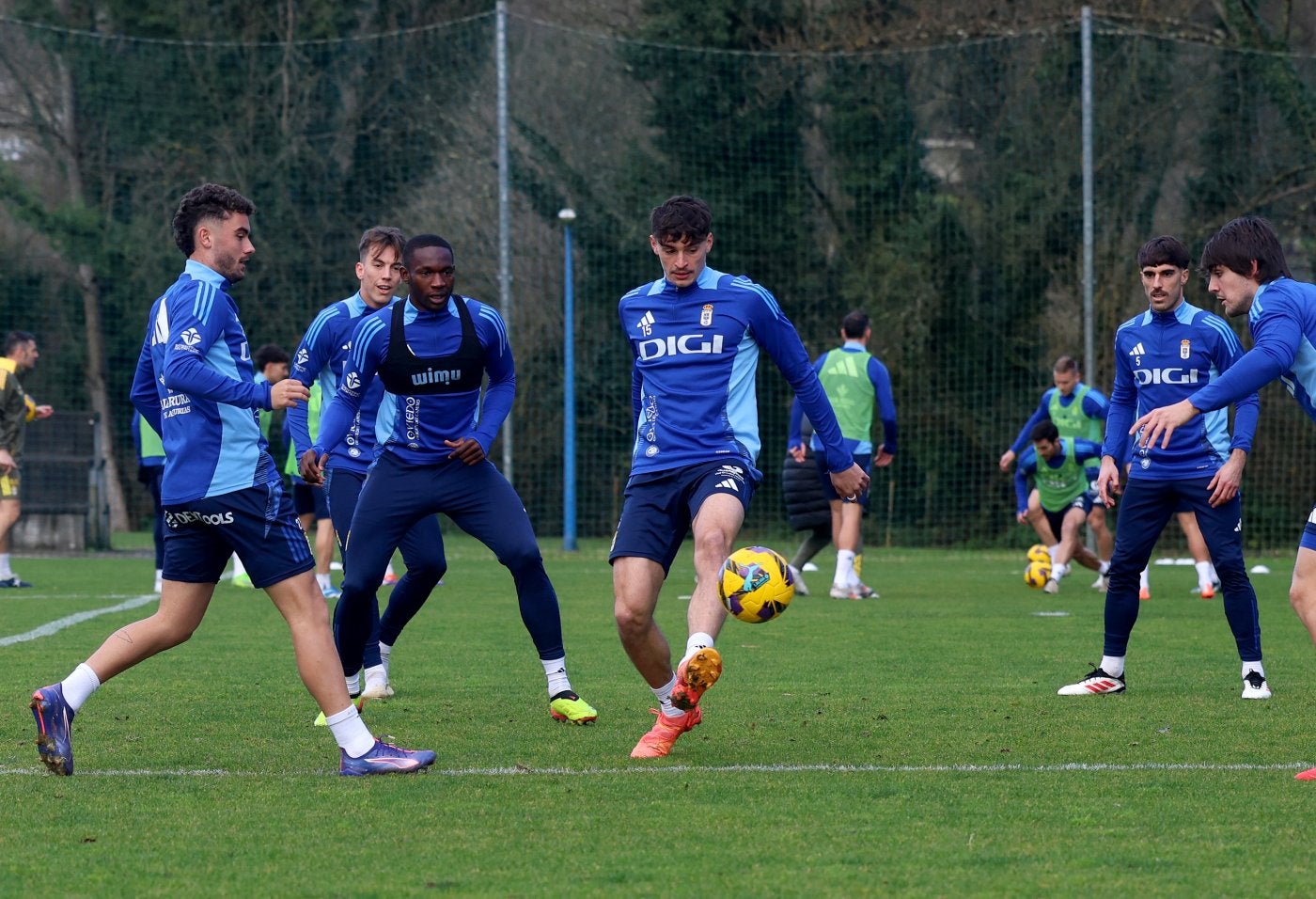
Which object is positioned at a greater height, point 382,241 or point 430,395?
point 382,241

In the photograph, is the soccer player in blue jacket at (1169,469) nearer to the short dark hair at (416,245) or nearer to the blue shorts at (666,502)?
the blue shorts at (666,502)

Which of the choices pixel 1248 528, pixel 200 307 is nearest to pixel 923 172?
pixel 1248 528

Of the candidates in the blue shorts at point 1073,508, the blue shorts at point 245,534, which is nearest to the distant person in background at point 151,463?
the blue shorts at point 1073,508

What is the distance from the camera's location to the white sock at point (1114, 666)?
7969mm

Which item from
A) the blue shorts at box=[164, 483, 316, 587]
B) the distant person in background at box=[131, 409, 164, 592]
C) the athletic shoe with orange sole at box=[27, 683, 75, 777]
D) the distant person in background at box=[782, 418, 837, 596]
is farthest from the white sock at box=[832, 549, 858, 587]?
the athletic shoe with orange sole at box=[27, 683, 75, 777]

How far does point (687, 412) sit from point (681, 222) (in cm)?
68

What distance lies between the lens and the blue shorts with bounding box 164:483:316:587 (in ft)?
18.8

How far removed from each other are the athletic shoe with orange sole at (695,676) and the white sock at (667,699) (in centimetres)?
6

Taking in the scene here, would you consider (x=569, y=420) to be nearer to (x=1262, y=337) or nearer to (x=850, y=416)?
(x=850, y=416)

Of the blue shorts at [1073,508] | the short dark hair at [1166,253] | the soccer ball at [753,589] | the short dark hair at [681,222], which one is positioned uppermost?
the short dark hair at [681,222]

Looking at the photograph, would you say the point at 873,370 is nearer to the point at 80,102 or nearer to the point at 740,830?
the point at 740,830

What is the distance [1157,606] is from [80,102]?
63.8 feet

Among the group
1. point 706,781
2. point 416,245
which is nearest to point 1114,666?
point 706,781

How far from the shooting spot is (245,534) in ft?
18.8
